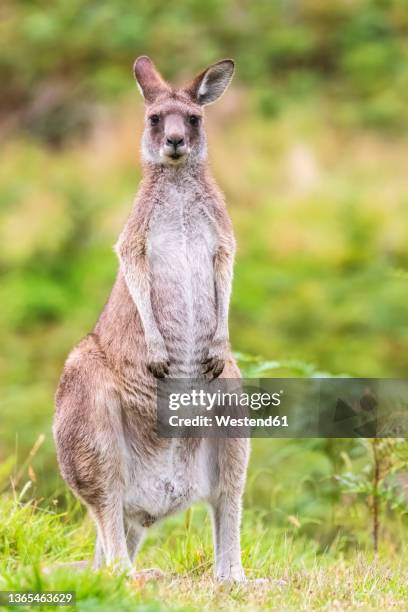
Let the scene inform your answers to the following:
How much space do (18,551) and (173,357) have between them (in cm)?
119

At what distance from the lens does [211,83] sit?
5.40 meters

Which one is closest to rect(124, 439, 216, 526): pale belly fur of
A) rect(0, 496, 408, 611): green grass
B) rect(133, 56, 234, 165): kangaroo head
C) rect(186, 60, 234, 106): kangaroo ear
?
rect(0, 496, 408, 611): green grass

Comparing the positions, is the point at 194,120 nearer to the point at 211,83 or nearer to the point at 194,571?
the point at 211,83

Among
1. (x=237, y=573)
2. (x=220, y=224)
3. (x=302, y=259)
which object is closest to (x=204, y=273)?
(x=220, y=224)

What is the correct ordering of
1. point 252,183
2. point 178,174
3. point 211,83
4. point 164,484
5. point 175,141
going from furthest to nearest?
point 252,183
point 211,83
point 178,174
point 175,141
point 164,484

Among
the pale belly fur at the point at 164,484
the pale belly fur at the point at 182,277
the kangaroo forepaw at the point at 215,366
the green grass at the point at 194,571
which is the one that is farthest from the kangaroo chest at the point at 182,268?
the green grass at the point at 194,571

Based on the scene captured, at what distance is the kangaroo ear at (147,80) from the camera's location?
17.8 feet

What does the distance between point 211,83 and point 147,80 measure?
0.31m

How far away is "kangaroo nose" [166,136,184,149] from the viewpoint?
514cm

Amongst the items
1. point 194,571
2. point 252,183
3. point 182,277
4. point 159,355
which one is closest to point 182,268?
point 182,277

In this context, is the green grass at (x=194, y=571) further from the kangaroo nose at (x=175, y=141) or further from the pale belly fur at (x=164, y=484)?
the kangaroo nose at (x=175, y=141)

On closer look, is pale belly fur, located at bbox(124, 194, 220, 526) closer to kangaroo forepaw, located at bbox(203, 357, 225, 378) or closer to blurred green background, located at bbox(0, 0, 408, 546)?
kangaroo forepaw, located at bbox(203, 357, 225, 378)

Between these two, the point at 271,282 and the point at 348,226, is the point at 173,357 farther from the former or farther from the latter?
the point at 348,226

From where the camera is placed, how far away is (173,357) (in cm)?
518
